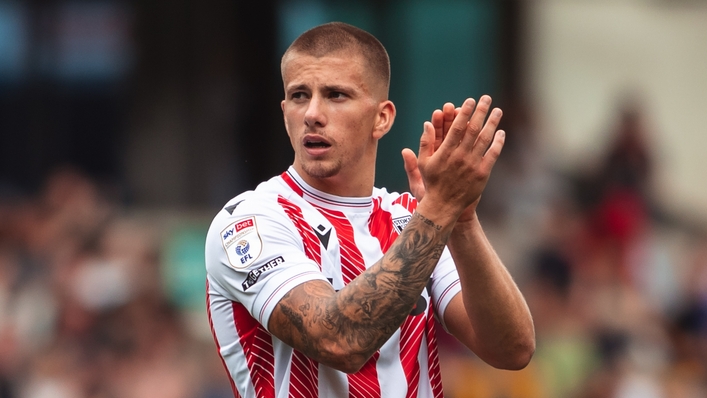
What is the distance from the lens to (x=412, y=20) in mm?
15141

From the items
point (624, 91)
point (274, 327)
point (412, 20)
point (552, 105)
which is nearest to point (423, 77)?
point (412, 20)

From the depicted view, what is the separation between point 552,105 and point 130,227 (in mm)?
5808

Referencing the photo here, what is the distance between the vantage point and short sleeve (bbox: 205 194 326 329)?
3830mm

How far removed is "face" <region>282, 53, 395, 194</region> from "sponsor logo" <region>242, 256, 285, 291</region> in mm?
465

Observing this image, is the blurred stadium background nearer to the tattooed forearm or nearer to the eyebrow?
the eyebrow

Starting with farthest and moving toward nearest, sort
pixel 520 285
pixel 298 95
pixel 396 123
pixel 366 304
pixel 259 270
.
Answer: pixel 396 123 → pixel 520 285 → pixel 298 95 → pixel 259 270 → pixel 366 304

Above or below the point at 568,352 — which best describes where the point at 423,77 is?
above

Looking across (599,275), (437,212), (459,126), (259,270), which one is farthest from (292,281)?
(599,275)

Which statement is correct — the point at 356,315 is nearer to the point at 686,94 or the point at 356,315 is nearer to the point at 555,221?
the point at 555,221

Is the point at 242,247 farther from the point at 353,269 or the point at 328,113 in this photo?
the point at 328,113

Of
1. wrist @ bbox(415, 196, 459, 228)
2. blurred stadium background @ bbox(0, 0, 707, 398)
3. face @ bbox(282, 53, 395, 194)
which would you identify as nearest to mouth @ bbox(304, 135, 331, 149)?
face @ bbox(282, 53, 395, 194)

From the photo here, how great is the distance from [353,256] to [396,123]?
36.5ft

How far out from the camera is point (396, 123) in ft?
49.9

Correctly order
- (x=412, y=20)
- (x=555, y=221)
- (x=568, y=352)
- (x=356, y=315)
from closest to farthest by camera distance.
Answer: (x=356, y=315), (x=568, y=352), (x=555, y=221), (x=412, y=20)
